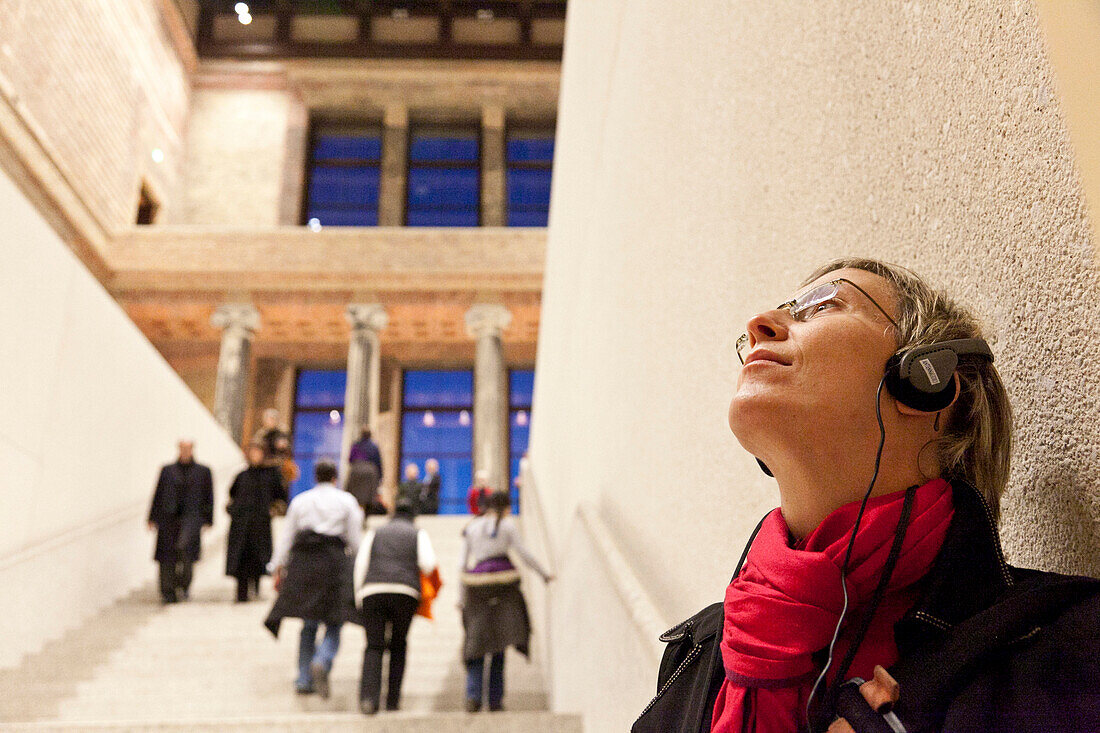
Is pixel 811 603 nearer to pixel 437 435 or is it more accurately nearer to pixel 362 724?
pixel 362 724

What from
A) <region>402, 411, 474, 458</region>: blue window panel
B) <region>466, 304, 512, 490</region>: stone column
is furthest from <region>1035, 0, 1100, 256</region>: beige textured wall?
<region>402, 411, 474, 458</region>: blue window panel

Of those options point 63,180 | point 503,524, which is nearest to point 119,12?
point 63,180

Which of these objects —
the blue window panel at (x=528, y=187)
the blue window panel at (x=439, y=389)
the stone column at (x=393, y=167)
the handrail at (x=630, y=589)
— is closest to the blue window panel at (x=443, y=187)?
the stone column at (x=393, y=167)

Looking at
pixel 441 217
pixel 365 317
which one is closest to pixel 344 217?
pixel 441 217

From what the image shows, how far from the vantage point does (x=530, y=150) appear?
76.3ft

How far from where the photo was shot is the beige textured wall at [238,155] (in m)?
21.7

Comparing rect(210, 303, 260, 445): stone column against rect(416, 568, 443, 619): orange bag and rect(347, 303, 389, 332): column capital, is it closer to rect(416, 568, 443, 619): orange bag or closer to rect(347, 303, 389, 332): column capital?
rect(347, 303, 389, 332): column capital

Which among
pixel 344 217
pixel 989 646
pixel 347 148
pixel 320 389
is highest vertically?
pixel 347 148

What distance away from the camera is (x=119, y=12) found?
17500mm

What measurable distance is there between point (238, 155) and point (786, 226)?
73.1ft

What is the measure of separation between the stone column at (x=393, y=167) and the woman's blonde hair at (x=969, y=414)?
21.1m

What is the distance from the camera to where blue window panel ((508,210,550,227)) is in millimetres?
22547

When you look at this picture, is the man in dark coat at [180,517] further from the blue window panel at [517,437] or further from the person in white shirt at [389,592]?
the blue window panel at [517,437]

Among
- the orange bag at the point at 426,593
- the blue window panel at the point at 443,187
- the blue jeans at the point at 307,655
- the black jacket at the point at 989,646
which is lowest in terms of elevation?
the blue jeans at the point at 307,655
